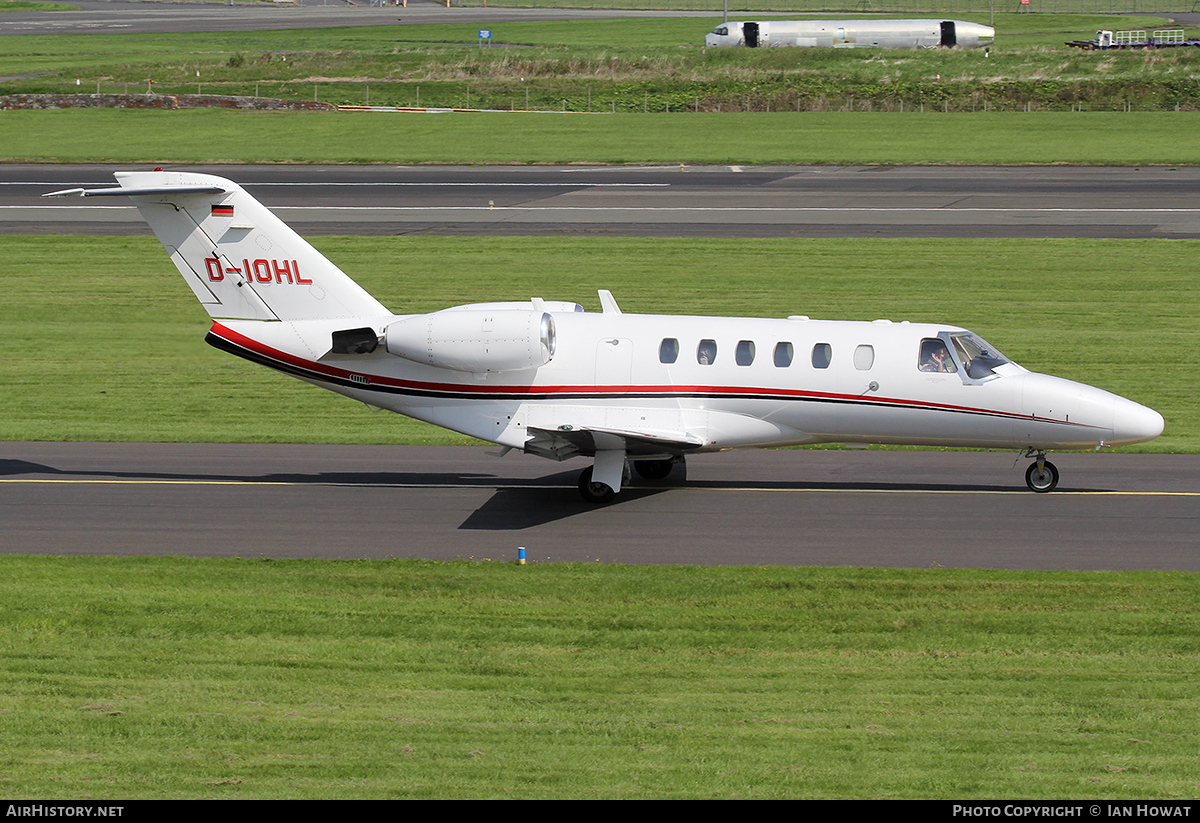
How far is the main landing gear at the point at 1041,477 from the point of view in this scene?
23.1 m

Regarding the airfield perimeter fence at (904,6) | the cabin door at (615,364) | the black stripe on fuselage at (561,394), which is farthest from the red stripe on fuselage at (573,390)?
the airfield perimeter fence at (904,6)

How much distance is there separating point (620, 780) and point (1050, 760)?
13.0 ft

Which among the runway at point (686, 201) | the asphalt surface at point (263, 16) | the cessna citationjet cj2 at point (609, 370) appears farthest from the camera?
the asphalt surface at point (263, 16)

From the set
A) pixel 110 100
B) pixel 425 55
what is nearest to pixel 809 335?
pixel 110 100

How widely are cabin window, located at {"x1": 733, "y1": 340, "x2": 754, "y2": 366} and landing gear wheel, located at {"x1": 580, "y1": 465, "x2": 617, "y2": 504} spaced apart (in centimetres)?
306

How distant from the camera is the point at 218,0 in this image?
159 meters

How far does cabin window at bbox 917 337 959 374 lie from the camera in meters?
22.3

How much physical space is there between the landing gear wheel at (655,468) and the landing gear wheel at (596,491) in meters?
1.85

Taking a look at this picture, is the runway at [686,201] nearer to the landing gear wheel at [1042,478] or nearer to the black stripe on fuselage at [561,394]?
the landing gear wheel at [1042,478]

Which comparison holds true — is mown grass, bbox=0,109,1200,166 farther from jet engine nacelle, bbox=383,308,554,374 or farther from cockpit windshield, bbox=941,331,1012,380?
jet engine nacelle, bbox=383,308,554,374

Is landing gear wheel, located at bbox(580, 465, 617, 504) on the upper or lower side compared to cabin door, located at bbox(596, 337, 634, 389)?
lower

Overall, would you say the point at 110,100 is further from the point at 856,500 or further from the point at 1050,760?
the point at 1050,760

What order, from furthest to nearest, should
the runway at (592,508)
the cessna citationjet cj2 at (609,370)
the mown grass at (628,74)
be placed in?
the mown grass at (628,74), the cessna citationjet cj2 at (609,370), the runway at (592,508)

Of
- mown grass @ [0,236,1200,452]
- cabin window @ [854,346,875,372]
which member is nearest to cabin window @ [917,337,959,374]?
cabin window @ [854,346,875,372]
